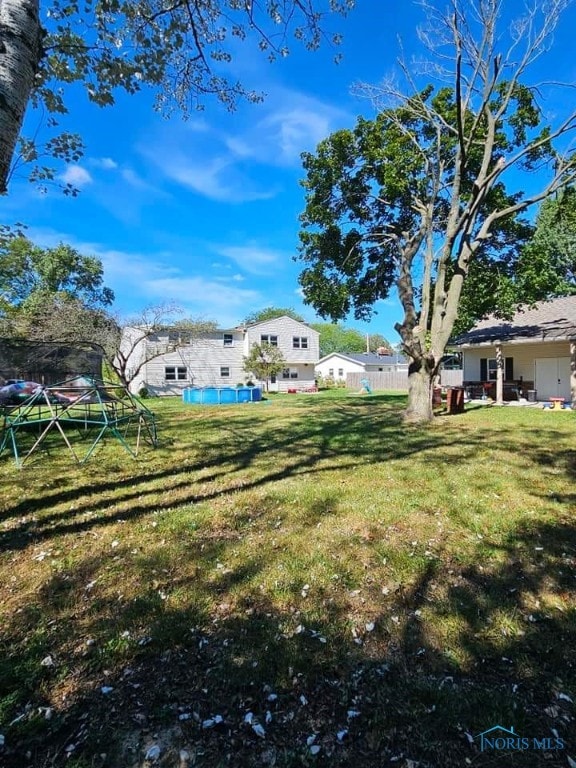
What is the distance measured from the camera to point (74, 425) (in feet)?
38.8

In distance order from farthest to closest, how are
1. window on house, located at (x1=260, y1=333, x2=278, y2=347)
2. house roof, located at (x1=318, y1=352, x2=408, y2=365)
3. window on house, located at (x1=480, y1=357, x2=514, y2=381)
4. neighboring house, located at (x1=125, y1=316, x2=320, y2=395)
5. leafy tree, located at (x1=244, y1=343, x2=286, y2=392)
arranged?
house roof, located at (x1=318, y1=352, x2=408, y2=365) < window on house, located at (x1=260, y1=333, x2=278, y2=347) < leafy tree, located at (x1=244, y1=343, x2=286, y2=392) < neighboring house, located at (x1=125, y1=316, x2=320, y2=395) < window on house, located at (x1=480, y1=357, x2=514, y2=381)

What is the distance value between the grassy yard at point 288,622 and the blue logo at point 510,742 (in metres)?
0.01

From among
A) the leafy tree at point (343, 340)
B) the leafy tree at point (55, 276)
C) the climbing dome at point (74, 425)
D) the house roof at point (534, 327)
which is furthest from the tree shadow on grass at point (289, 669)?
the leafy tree at point (343, 340)

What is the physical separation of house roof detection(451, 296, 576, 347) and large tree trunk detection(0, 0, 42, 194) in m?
15.8

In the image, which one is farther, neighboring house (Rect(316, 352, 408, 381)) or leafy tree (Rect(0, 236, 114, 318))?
neighboring house (Rect(316, 352, 408, 381))

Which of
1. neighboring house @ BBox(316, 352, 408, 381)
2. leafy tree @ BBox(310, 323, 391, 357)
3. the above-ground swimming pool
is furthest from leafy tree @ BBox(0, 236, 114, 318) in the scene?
leafy tree @ BBox(310, 323, 391, 357)

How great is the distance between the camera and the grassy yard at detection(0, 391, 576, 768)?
1853 millimetres

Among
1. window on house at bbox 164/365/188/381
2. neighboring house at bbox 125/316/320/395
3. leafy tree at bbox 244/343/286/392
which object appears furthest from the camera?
window on house at bbox 164/365/188/381

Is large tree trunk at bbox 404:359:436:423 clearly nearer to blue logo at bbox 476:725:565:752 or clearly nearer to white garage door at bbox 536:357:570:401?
white garage door at bbox 536:357:570:401

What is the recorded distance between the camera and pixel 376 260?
1495 centimetres

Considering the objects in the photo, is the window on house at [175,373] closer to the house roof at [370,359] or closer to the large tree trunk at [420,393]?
the house roof at [370,359]

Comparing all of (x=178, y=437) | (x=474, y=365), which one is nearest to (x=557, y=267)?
(x=474, y=365)

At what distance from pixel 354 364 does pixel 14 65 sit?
43.6 meters

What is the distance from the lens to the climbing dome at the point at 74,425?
24.1 feet
